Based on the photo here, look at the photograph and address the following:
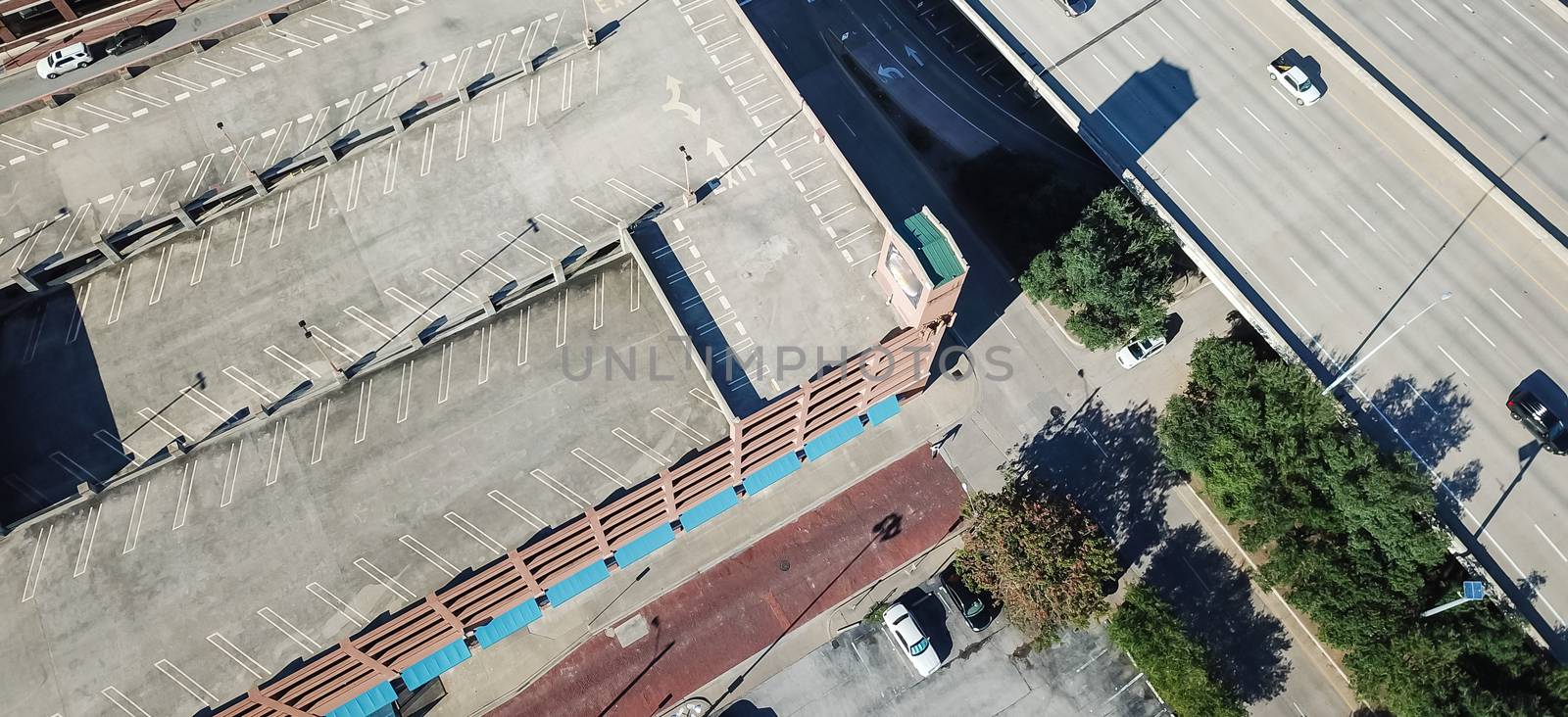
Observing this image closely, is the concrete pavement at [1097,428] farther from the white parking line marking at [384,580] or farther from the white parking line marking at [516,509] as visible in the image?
the white parking line marking at [384,580]

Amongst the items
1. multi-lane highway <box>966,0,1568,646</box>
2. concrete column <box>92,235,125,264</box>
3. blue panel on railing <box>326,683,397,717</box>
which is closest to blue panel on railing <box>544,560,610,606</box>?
blue panel on railing <box>326,683,397,717</box>

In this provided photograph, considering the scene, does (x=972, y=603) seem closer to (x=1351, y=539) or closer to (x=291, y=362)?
(x=1351, y=539)

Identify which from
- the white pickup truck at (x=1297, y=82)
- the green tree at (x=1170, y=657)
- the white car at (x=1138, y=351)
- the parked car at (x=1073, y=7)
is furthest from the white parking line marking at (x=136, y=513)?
the white pickup truck at (x=1297, y=82)

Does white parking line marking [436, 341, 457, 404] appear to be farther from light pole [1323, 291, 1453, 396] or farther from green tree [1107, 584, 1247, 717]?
light pole [1323, 291, 1453, 396]

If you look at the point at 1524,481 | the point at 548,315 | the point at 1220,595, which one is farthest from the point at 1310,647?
the point at 548,315

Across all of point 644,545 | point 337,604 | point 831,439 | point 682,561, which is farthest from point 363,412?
point 831,439

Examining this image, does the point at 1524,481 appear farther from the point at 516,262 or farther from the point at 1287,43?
the point at 516,262

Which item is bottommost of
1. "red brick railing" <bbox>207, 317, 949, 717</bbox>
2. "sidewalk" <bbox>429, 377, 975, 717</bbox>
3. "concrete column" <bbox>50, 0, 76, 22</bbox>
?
"sidewalk" <bbox>429, 377, 975, 717</bbox>
